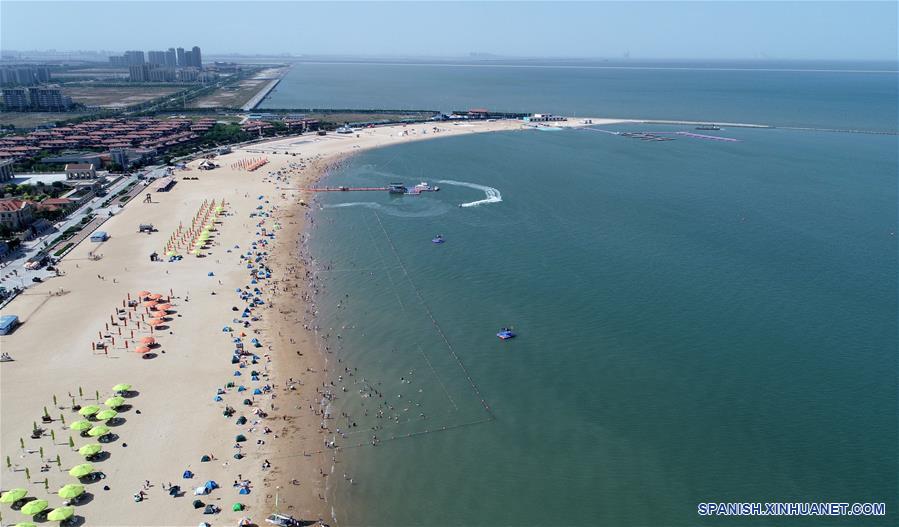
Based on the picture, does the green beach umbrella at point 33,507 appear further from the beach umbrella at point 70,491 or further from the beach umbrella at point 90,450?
the beach umbrella at point 90,450

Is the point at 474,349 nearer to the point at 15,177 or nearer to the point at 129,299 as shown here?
the point at 129,299

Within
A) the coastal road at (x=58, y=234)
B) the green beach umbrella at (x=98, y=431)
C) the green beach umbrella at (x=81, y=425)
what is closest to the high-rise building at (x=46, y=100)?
the coastal road at (x=58, y=234)

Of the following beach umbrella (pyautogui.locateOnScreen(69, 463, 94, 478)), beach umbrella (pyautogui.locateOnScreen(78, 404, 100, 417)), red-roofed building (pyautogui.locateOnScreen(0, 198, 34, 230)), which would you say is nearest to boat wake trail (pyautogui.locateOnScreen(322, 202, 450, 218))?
red-roofed building (pyautogui.locateOnScreen(0, 198, 34, 230))

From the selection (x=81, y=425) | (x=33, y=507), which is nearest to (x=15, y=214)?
(x=81, y=425)

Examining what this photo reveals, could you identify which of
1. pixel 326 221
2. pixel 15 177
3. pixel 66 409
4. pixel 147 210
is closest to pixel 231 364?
pixel 66 409

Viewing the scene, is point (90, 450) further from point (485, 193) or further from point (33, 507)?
point (485, 193)

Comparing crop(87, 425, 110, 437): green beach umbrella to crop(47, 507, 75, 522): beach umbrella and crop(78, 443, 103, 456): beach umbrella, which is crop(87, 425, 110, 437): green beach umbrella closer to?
crop(78, 443, 103, 456): beach umbrella

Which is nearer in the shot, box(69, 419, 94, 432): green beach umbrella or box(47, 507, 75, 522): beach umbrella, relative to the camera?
box(47, 507, 75, 522): beach umbrella
